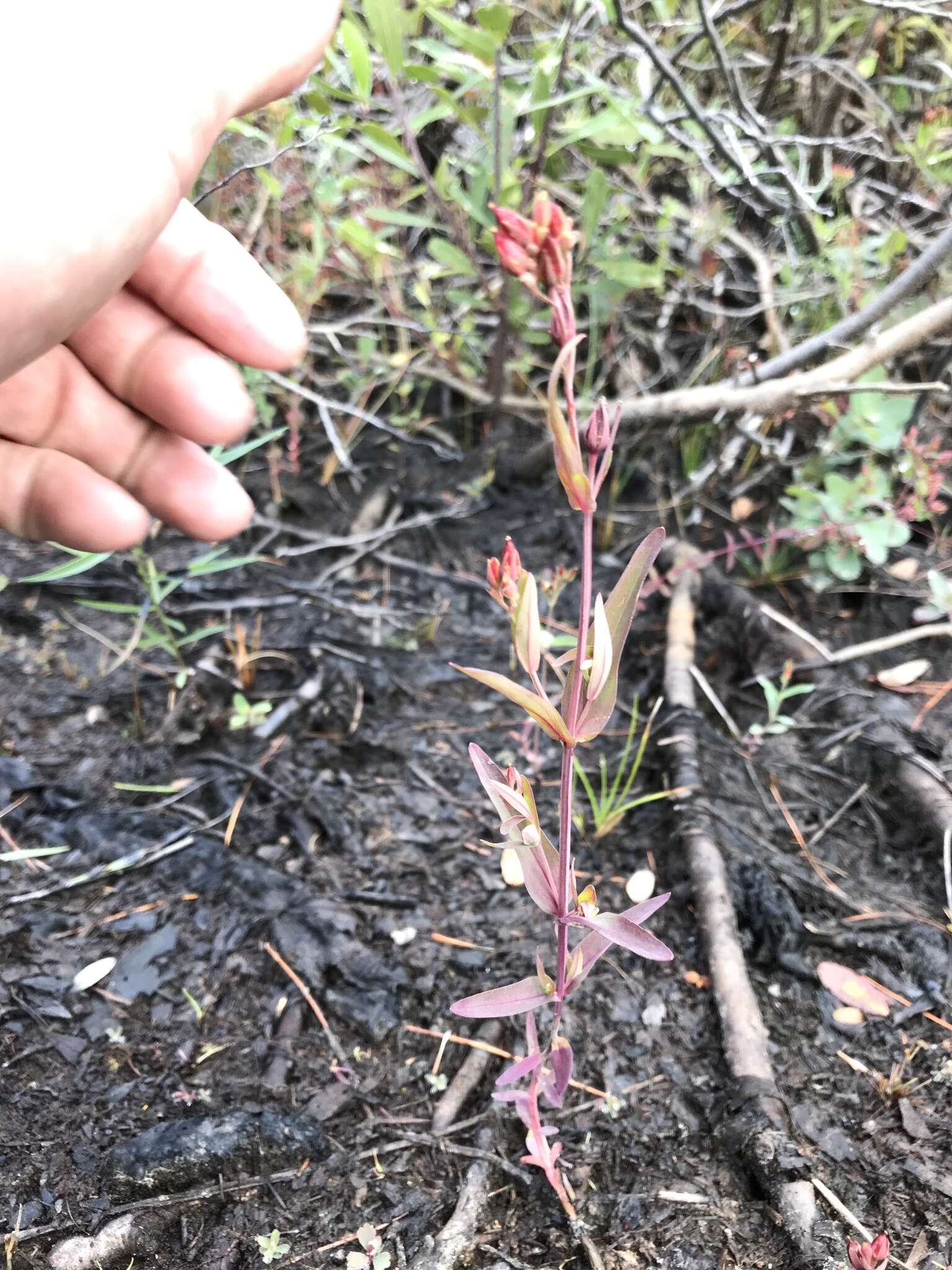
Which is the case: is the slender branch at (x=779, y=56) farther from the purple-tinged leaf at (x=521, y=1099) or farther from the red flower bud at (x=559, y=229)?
the purple-tinged leaf at (x=521, y=1099)

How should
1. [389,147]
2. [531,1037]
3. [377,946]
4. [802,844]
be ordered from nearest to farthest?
[531,1037], [377,946], [802,844], [389,147]

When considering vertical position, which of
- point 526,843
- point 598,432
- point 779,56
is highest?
point 598,432

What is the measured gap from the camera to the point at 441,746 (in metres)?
1.94

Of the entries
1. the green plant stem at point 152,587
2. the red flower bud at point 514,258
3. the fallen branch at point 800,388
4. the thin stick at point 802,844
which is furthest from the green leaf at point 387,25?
the thin stick at point 802,844

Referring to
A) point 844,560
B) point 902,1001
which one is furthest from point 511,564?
point 844,560

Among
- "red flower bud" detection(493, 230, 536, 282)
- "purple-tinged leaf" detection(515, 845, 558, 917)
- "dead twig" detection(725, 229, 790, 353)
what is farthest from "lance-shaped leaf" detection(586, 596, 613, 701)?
"dead twig" detection(725, 229, 790, 353)

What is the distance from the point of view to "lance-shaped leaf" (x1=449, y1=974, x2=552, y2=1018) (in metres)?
1.03

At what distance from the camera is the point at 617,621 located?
940mm

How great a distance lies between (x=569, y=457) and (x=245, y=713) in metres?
1.33

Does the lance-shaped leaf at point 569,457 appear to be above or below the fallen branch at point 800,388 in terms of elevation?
above

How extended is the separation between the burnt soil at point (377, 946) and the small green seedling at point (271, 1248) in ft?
0.04

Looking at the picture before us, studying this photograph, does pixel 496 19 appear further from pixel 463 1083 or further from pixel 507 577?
pixel 463 1083

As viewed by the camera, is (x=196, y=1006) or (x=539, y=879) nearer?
(x=539, y=879)

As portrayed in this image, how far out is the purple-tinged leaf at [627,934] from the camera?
0.97 metres
